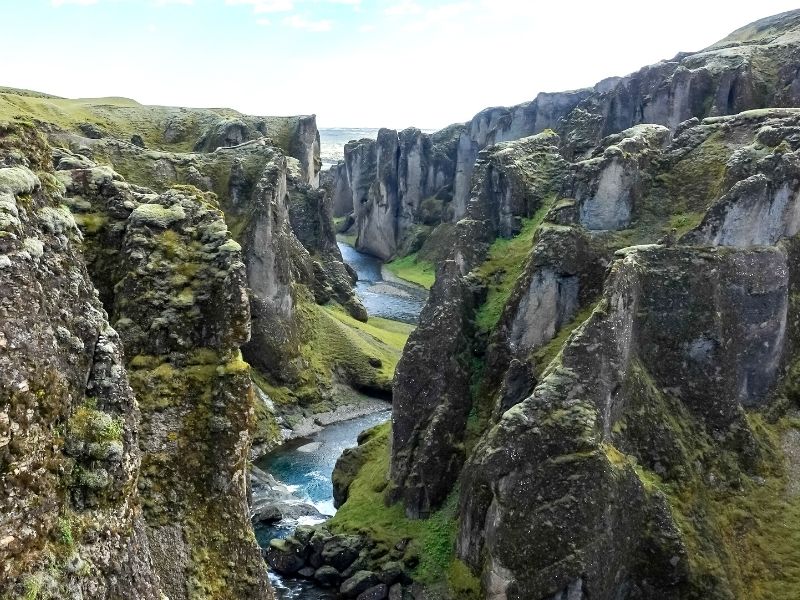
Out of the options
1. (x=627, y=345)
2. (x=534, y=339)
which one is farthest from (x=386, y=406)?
(x=627, y=345)

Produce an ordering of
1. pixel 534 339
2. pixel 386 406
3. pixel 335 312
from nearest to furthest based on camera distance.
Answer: pixel 534 339, pixel 386 406, pixel 335 312

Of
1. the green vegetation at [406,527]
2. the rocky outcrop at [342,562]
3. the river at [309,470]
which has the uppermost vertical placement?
the green vegetation at [406,527]

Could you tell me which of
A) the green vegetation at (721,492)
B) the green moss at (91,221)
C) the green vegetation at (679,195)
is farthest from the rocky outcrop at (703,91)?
the green moss at (91,221)

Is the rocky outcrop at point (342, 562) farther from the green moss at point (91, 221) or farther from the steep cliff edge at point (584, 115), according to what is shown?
the steep cliff edge at point (584, 115)

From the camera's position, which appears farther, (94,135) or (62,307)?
(94,135)

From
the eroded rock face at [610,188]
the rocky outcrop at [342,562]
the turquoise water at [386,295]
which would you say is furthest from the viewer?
the turquoise water at [386,295]

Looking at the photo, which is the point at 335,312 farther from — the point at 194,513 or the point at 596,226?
the point at 194,513
